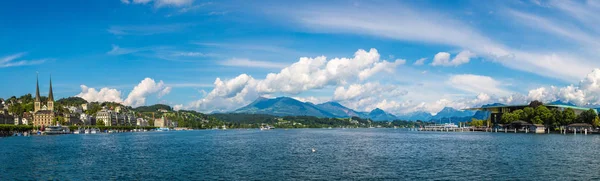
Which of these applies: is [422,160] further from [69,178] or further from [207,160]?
[69,178]

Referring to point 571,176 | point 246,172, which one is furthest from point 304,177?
point 571,176

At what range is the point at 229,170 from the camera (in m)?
58.7

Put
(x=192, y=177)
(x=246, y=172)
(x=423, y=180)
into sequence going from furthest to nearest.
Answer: (x=246, y=172) → (x=192, y=177) → (x=423, y=180)

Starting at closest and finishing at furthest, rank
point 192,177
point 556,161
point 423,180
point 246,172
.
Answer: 1. point 423,180
2. point 192,177
3. point 246,172
4. point 556,161

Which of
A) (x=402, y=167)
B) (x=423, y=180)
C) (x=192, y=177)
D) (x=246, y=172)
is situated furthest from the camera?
(x=402, y=167)

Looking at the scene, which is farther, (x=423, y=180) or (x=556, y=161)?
(x=556, y=161)

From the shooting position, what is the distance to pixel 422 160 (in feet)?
231

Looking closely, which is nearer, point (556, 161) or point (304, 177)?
point (304, 177)

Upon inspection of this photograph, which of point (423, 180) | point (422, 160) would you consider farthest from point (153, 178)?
point (422, 160)

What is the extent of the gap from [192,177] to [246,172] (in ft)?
22.2

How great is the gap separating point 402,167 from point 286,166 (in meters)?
15.3

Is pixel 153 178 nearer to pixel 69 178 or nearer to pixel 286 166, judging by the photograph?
pixel 69 178

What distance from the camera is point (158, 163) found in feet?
223

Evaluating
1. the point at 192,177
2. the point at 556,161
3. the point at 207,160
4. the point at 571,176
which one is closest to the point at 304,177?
the point at 192,177
